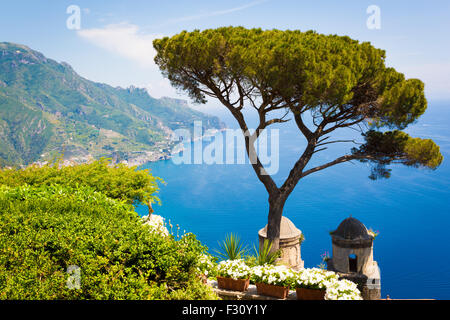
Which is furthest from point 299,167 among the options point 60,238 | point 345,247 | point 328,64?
point 60,238

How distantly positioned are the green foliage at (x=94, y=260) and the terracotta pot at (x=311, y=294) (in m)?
1.28

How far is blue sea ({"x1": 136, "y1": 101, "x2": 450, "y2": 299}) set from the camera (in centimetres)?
3416

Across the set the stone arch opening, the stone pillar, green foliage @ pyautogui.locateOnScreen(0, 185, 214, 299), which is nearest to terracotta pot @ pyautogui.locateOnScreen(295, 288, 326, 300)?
green foliage @ pyautogui.locateOnScreen(0, 185, 214, 299)

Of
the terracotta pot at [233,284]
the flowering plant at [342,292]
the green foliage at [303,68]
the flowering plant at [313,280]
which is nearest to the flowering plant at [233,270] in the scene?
the terracotta pot at [233,284]

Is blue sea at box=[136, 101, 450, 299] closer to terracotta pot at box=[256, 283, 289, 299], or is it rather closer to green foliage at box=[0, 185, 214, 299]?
terracotta pot at box=[256, 283, 289, 299]

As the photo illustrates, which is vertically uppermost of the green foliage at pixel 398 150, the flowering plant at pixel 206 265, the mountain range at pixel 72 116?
the mountain range at pixel 72 116

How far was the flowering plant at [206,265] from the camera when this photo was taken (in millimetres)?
3572

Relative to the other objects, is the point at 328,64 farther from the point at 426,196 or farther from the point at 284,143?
the point at 284,143

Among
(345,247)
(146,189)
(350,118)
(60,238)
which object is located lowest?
(345,247)

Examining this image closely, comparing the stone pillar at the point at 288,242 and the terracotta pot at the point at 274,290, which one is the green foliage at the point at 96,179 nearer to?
the stone pillar at the point at 288,242

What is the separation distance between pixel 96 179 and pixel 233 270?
14.8 ft

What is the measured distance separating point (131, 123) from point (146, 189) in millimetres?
140913

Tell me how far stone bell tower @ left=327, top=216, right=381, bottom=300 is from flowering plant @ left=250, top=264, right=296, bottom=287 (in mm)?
6639

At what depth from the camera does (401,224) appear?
43.2 meters
